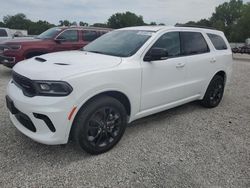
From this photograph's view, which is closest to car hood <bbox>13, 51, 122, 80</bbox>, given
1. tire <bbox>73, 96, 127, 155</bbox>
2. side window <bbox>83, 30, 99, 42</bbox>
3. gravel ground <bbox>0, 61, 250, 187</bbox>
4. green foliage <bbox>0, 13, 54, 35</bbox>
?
tire <bbox>73, 96, 127, 155</bbox>

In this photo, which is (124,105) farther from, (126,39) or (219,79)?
(219,79)

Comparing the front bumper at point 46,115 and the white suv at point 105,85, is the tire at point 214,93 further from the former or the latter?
the front bumper at point 46,115

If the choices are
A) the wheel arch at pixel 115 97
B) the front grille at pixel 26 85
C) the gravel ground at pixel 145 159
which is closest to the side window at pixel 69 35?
the gravel ground at pixel 145 159

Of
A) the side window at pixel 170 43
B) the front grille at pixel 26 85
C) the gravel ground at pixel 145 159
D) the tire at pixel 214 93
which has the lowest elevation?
the gravel ground at pixel 145 159

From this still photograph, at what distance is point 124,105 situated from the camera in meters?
3.46

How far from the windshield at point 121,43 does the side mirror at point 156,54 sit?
193 millimetres

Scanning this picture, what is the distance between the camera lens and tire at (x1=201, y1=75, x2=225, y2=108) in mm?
5078

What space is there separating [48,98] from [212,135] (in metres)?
2.68

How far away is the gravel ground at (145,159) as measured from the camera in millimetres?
2719

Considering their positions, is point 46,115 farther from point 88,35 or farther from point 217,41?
point 88,35

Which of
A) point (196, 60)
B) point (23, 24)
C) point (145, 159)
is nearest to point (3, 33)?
point (196, 60)

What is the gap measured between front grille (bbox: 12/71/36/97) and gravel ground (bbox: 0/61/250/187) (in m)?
0.84

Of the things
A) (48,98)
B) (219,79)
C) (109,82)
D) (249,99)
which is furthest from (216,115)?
(48,98)

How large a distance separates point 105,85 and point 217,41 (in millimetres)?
3352
